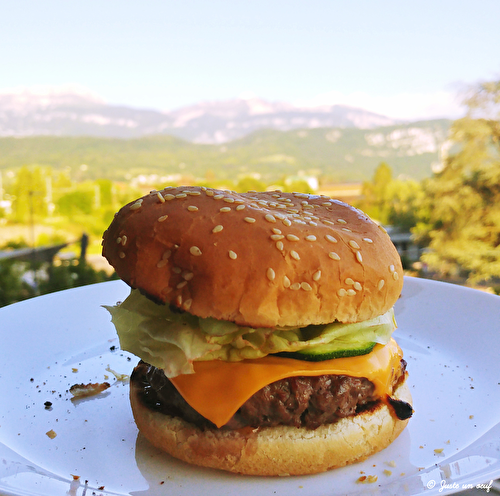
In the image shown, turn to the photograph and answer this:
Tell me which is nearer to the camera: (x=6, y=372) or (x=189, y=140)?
(x=6, y=372)

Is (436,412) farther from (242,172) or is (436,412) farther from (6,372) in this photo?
(242,172)

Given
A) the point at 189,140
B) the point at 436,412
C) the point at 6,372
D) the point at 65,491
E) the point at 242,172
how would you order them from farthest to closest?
the point at 189,140 → the point at 242,172 → the point at 6,372 → the point at 436,412 → the point at 65,491

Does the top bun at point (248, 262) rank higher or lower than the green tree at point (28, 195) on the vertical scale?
higher

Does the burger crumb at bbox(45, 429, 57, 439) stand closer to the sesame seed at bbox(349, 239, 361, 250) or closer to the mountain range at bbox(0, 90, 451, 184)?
the sesame seed at bbox(349, 239, 361, 250)

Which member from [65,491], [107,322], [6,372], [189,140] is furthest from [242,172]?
[65,491]

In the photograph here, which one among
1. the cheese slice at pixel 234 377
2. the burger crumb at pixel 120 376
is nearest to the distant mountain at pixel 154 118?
the burger crumb at pixel 120 376

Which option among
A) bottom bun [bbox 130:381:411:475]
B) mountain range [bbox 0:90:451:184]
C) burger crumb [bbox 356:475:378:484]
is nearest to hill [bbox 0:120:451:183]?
mountain range [bbox 0:90:451:184]

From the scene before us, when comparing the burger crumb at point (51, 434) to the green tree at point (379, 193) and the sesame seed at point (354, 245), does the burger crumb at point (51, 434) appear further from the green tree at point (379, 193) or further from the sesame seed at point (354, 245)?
the green tree at point (379, 193)
